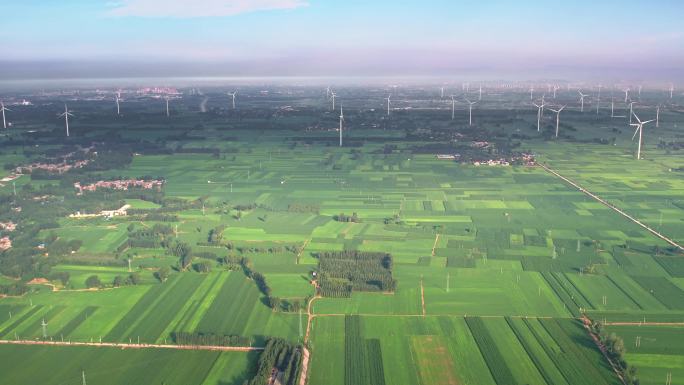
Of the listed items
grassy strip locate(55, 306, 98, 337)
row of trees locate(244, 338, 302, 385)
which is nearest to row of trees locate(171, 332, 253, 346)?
row of trees locate(244, 338, 302, 385)

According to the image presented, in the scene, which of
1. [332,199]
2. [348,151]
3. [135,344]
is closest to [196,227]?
[332,199]

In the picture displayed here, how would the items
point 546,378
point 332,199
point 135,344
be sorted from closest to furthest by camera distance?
point 546,378
point 135,344
point 332,199

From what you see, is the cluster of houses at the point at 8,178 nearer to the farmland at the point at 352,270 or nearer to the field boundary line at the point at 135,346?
the farmland at the point at 352,270

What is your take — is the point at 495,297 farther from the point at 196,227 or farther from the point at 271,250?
the point at 196,227

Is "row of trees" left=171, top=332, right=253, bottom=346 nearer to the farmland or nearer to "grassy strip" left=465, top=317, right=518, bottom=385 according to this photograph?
the farmland

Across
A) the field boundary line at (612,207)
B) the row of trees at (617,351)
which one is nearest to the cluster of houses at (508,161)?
the field boundary line at (612,207)

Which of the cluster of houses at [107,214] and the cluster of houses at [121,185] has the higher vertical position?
the cluster of houses at [121,185]

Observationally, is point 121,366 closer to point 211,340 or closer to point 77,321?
point 211,340
